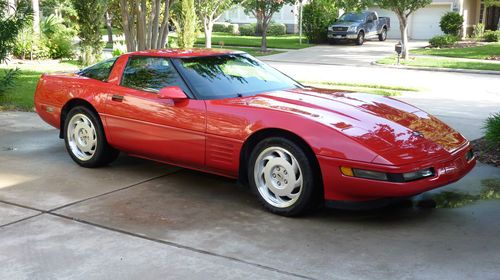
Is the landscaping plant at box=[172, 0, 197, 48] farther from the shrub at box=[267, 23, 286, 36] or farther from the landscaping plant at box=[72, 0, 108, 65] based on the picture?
the shrub at box=[267, 23, 286, 36]

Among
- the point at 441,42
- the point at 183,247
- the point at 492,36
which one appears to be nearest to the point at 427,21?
the point at 492,36

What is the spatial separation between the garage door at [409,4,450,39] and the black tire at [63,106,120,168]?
114 feet

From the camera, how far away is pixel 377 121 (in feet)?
16.1

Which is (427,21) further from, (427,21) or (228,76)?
(228,76)

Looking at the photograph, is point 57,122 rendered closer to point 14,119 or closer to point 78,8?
point 14,119

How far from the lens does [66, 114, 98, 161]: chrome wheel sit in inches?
248

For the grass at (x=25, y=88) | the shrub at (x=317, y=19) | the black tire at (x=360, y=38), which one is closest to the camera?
the grass at (x=25, y=88)

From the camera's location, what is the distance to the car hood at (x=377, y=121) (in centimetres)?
453

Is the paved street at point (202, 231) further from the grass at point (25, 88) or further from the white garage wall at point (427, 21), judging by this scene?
the white garage wall at point (427, 21)

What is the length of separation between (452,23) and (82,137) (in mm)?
31226

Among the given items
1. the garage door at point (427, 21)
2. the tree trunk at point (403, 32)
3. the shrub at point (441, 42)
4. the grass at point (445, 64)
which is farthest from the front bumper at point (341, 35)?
the grass at point (445, 64)

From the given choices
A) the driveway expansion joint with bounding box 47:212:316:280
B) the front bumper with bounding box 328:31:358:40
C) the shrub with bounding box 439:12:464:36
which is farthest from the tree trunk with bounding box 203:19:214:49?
the driveway expansion joint with bounding box 47:212:316:280

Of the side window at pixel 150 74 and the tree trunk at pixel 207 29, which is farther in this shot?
the tree trunk at pixel 207 29

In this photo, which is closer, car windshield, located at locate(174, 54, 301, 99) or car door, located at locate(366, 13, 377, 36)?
car windshield, located at locate(174, 54, 301, 99)
